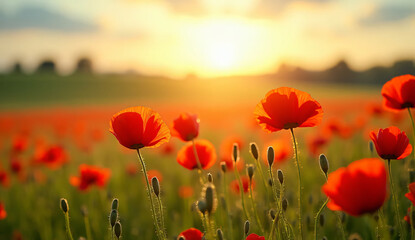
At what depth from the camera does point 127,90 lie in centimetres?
4281

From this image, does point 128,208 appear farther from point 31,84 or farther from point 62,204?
point 31,84

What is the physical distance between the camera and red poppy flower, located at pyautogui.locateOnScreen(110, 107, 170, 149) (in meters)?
1.34

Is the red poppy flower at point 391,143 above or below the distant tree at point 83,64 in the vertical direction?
below

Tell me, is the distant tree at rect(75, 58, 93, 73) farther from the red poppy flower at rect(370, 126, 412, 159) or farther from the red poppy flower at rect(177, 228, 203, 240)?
the red poppy flower at rect(370, 126, 412, 159)

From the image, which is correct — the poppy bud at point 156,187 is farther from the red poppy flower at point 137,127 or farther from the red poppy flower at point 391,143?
the red poppy flower at point 391,143

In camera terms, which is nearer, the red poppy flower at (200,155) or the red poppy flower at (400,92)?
the red poppy flower at (400,92)

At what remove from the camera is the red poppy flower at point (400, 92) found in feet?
5.02

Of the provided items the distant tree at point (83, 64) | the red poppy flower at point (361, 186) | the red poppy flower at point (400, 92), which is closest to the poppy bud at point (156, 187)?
the red poppy flower at point (361, 186)

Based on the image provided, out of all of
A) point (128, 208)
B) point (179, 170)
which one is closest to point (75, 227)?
point (128, 208)

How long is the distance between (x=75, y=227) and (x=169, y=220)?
841mm

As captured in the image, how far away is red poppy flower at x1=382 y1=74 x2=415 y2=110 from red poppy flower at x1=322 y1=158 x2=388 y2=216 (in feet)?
2.86

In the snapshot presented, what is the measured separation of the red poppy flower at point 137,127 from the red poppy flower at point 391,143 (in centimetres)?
81

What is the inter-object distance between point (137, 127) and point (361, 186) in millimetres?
830

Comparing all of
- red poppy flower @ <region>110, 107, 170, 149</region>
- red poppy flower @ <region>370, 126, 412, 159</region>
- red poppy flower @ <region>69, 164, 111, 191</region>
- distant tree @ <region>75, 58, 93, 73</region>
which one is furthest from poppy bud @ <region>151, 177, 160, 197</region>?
distant tree @ <region>75, 58, 93, 73</region>
